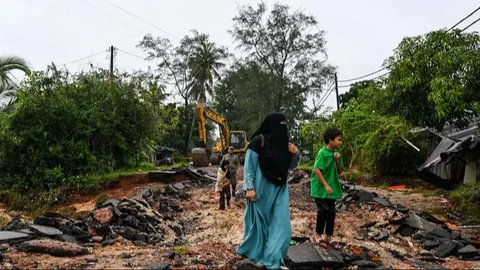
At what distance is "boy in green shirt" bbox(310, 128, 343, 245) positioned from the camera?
6062 millimetres

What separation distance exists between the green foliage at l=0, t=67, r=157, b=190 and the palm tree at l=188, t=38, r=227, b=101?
23265 millimetres

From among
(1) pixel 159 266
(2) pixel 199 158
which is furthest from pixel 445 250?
(2) pixel 199 158

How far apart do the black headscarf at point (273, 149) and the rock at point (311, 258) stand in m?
0.84

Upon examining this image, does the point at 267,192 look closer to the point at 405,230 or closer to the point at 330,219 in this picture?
the point at 330,219

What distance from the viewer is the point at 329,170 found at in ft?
20.2

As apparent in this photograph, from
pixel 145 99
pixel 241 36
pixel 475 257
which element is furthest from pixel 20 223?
pixel 241 36

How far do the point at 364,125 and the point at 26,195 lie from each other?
42.3 feet

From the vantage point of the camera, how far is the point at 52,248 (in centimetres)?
568

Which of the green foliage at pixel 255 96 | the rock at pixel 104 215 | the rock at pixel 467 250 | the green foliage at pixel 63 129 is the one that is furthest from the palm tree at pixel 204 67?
the rock at pixel 467 250

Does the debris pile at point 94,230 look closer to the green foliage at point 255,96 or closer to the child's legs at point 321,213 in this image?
the child's legs at point 321,213

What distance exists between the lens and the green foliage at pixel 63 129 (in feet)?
52.6

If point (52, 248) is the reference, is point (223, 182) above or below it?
above

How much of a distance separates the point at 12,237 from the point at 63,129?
10.8m

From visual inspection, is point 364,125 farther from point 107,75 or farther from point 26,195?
point 26,195
